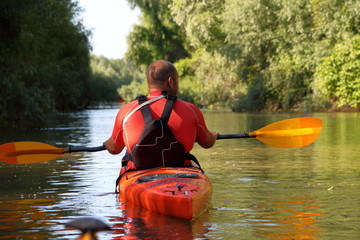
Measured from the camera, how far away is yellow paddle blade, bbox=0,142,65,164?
300 inches

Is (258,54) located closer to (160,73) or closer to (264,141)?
(264,141)

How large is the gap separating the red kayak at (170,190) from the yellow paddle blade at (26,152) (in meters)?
1.61

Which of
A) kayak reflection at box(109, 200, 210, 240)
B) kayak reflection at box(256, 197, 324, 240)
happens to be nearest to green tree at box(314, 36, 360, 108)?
kayak reflection at box(256, 197, 324, 240)

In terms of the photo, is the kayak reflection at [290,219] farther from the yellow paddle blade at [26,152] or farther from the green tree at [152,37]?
the green tree at [152,37]

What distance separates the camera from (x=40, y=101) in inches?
789

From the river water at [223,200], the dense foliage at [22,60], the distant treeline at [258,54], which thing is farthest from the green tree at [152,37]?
the river water at [223,200]

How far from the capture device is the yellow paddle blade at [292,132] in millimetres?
7957

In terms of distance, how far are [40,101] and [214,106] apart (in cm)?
2356

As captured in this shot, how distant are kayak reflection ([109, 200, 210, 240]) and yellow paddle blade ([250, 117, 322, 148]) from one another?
2332 millimetres

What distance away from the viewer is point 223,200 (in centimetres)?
673

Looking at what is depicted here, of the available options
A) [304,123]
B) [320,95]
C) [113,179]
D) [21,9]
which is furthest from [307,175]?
[320,95]

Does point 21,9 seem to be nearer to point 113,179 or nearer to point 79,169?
point 79,169

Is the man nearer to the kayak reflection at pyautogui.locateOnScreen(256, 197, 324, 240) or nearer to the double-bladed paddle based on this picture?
the kayak reflection at pyautogui.locateOnScreen(256, 197, 324, 240)

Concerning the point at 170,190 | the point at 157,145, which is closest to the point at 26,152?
the point at 157,145
